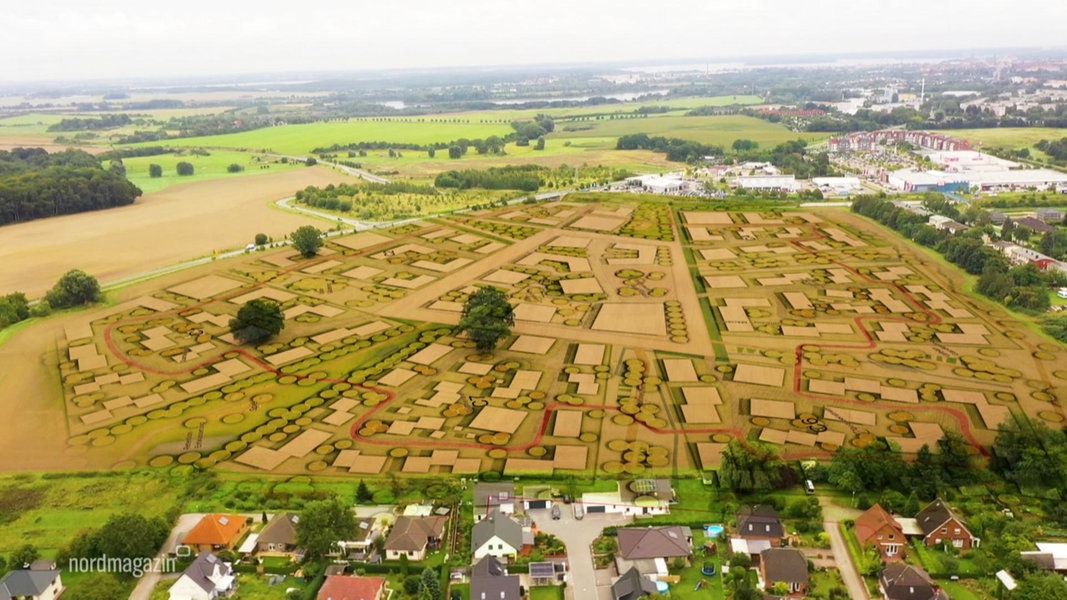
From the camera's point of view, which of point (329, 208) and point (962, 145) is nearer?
point (329, 208)

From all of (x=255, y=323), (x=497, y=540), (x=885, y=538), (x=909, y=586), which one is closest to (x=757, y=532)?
(x=885, y=538)

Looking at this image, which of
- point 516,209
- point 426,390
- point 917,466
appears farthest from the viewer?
point 516,209

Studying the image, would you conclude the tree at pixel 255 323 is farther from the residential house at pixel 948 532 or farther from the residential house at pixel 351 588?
the residential house at pixel 948 532

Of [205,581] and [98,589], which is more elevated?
[98,589]

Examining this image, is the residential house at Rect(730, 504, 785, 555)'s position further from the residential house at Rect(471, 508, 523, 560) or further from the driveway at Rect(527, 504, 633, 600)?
the residential house at Rect(471, 508, 523, 560)

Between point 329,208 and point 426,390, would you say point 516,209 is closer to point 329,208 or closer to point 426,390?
point 329,208

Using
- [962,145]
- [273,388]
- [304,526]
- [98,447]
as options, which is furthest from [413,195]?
[962,145]

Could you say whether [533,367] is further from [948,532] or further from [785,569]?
[948,532]
